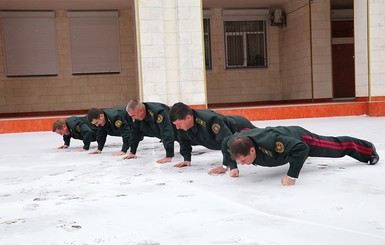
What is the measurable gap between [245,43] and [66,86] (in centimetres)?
676

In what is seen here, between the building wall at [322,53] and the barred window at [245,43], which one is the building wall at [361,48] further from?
the barred window at [245,43]

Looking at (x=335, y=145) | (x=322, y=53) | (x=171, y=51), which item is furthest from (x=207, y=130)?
(x=322, y=53)

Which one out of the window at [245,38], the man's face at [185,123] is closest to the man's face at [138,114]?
the man's face at [185,123]

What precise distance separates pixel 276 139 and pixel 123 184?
4.53 feet

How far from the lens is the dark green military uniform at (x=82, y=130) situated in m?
6.37

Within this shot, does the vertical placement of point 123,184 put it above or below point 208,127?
below

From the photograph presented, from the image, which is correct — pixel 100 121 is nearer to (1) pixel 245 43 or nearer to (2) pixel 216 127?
(2) pixel 216 127

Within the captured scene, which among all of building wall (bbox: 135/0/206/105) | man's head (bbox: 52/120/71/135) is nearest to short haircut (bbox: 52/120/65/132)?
man's head (bbox: 52/120/71/135)

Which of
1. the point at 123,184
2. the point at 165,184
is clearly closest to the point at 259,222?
the point at 165,184

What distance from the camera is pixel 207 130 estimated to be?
4.24 metres

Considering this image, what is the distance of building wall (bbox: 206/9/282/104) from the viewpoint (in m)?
15.8

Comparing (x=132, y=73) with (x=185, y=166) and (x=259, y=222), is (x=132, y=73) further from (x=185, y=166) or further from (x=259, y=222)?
(x=259, y=222)

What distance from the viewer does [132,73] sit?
51.4 feet

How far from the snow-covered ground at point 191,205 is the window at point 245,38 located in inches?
460
